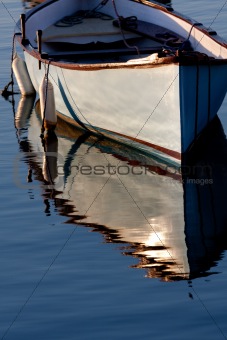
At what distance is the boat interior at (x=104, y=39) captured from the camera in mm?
18281

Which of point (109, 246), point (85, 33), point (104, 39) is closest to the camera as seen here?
point (109, 246)

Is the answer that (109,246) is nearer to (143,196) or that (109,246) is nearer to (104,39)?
(143,196)

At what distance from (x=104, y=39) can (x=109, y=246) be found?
912 centimetres

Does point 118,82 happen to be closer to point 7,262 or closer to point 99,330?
point 7,262

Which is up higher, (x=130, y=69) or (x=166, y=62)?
(x=166, y=62)

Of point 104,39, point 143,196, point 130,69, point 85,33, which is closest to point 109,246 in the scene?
point 143,196

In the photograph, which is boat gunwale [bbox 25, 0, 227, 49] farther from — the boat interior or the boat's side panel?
the boat's side panel

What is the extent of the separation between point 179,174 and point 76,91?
286cm

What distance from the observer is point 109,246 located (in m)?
11.3

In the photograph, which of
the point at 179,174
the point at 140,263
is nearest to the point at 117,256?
the point at 140,263

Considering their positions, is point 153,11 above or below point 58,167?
above

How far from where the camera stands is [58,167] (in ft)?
48.7

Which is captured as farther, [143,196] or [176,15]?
[176,15]

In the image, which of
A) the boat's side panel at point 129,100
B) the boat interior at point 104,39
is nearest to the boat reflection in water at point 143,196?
the boat's side panel at point 129,100
